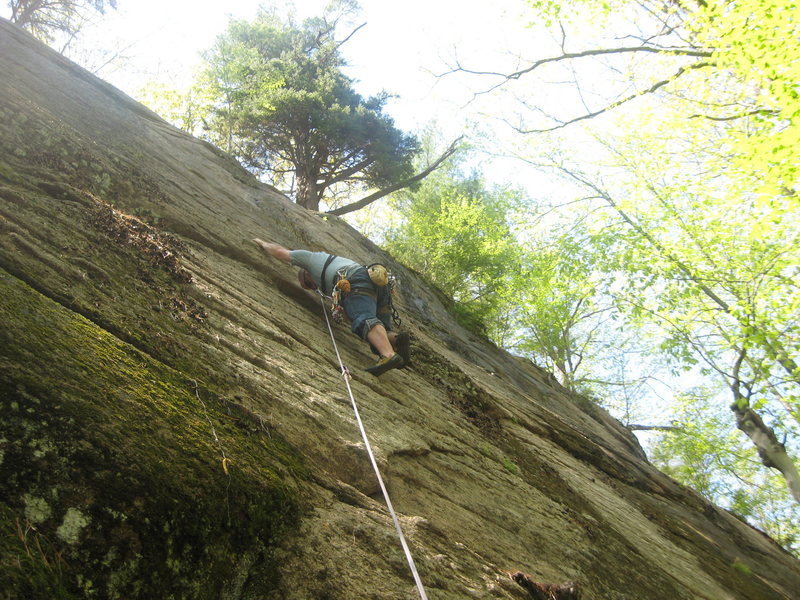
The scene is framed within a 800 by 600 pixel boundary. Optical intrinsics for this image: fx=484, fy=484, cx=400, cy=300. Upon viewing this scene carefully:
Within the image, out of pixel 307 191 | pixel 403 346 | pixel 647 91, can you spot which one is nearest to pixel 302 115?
pixel 307 191

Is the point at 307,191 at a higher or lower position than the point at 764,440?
lower

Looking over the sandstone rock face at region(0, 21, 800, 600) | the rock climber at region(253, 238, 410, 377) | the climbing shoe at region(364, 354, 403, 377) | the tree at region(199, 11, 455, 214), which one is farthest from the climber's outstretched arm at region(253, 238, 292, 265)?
the tree at region(199, 11, 455, 214)

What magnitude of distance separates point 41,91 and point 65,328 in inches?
220

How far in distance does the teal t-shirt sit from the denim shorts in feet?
0.67

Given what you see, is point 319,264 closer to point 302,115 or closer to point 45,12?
point 302,115

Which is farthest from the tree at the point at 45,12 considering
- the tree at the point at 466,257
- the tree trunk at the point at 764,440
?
the tree trunk at the point at 764,440

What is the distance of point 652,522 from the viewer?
27.0 feet

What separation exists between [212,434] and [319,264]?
4.47 meters

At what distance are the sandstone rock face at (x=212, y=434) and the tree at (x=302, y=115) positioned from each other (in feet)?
28.5

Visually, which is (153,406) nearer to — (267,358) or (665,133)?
(267,358)

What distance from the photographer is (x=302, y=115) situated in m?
17.2

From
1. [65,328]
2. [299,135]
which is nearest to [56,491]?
[65,328]

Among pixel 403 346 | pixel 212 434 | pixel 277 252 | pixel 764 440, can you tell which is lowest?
pixel 212 434

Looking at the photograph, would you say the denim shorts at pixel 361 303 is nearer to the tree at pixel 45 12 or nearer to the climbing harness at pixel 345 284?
the climbing harness at pixel 345 284
